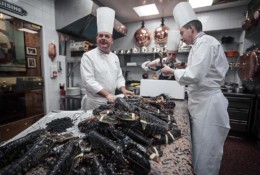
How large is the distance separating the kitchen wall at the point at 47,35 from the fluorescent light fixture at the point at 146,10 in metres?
2.00

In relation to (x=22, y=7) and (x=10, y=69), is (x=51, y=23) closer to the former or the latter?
(x=22, y=7)

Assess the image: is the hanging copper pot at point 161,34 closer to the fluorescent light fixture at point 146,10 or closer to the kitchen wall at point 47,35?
the fluorescent light fixture at point 146,10

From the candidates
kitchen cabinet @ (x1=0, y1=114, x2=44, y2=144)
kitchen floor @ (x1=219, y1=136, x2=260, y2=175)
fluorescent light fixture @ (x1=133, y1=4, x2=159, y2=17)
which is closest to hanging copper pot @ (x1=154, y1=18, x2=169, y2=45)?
fluorescent light fixture @ (x1=133, y1=4, x2=159, y2=17)

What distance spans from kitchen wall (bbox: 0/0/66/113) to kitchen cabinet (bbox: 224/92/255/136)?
156 inches

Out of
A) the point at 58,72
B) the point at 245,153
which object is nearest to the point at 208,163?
the point at 245,153

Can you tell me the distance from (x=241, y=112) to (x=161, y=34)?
283cm

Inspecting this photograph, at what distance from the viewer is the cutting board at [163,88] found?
215 centimetres

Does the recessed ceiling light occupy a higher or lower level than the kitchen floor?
higher

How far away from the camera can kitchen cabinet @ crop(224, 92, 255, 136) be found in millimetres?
3172

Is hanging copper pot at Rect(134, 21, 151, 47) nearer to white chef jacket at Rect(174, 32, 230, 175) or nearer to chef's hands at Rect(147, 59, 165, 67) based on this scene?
chef's hands at Rect(147, 59, 165, 67)

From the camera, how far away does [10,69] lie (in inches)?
92.3

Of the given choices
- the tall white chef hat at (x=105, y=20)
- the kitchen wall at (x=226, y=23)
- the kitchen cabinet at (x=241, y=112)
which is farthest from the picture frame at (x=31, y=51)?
the kitchen cabinet at (x=241, y=112)

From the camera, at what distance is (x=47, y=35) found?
3012 mm

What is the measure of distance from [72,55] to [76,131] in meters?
3.09
